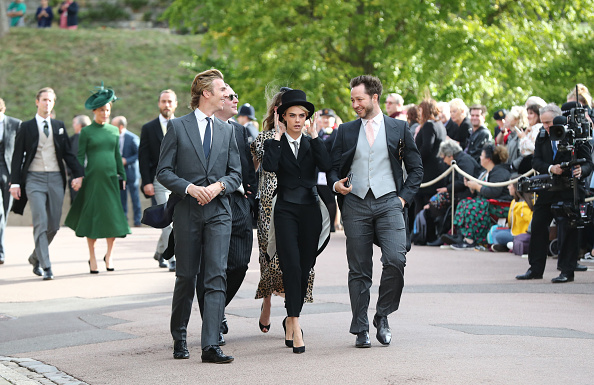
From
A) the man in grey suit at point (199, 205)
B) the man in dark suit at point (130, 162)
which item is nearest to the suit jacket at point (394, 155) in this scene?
the man in grey suit at point (199, 205)

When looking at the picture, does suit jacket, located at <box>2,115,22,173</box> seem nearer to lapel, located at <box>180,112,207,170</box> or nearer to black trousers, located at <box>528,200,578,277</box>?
black trousers, located at <box>528,200,578,277</box>

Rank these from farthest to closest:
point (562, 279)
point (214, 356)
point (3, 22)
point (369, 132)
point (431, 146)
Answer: point (3, 22) → point (431, 146) → point (562, 279) → point (369, 132) → point (214, 356)

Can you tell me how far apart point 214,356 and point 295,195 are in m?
1.43

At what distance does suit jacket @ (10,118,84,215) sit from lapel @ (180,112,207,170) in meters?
6.12

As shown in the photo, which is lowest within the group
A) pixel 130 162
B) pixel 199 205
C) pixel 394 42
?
pixel 199 205

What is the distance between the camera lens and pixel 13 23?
49875mm

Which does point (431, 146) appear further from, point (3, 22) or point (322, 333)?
point (3, 22)

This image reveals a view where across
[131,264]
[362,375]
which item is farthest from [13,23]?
[362,375]

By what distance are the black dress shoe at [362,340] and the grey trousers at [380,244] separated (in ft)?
0.69

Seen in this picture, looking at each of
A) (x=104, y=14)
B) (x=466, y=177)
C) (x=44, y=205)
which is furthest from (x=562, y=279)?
(x=104, y=14)

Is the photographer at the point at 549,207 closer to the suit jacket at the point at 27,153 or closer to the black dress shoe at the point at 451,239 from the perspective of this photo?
the black dress shoe at the point at 451,239

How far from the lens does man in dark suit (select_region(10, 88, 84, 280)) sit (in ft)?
44.6

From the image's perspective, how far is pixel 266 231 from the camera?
336 inches

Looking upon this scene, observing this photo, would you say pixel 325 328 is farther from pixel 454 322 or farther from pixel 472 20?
pixel 472 20
